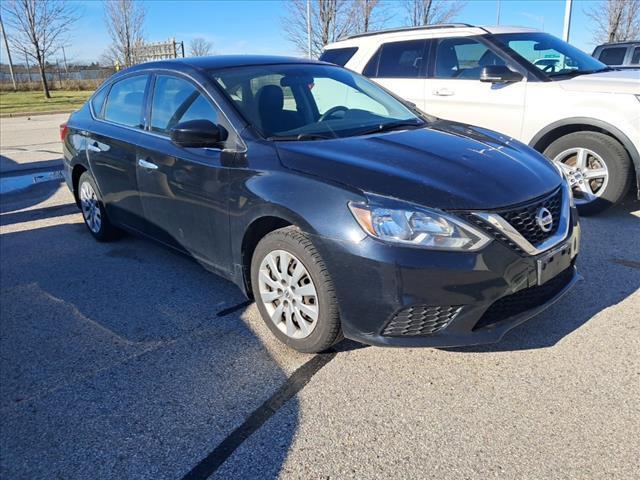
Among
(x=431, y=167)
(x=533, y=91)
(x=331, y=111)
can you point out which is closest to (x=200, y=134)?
(x=331, y=111)

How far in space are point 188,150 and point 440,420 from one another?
→ 2.34 m

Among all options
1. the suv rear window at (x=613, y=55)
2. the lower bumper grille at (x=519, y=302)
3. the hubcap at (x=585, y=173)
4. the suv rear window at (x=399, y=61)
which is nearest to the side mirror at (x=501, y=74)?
the hubcap at (x=585, y=173)

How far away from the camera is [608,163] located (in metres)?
5.23

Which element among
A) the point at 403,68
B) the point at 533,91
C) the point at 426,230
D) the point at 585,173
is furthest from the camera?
the point at 403,68

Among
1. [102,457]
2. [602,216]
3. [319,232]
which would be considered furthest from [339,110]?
[602,216]

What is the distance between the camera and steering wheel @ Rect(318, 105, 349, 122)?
3.67 metres

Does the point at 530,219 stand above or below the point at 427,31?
below

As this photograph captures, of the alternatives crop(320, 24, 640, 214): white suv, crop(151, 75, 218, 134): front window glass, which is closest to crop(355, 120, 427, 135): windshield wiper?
crop(151, 75, 218, 134): front window glass

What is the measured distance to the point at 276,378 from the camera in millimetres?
2863

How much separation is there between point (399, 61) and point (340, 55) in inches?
38.7

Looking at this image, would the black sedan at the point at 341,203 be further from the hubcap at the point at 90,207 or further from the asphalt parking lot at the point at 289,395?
the hubcap at the point at 90,207

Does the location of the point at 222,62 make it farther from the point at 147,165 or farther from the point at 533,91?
the point at 533,91

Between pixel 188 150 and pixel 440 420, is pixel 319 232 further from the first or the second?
pixel 188 150

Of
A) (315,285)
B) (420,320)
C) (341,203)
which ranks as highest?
(341,203)
